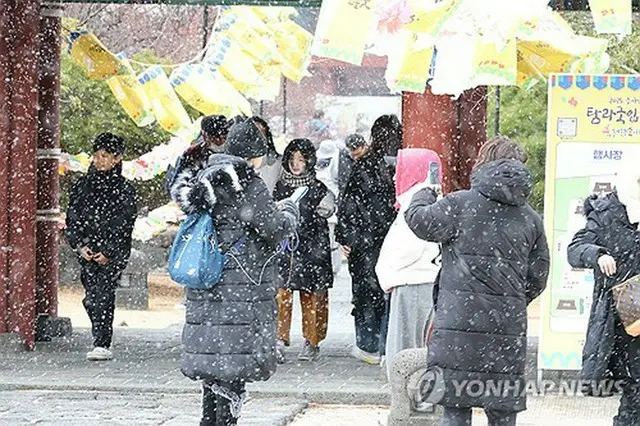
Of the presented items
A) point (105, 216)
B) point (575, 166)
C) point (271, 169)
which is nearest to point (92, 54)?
point (105, 216)

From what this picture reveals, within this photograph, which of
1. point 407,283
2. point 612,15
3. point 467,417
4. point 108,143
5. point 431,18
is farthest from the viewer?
point 108,143

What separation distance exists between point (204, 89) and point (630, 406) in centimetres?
886

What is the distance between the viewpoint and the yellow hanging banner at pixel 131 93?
15211 mm

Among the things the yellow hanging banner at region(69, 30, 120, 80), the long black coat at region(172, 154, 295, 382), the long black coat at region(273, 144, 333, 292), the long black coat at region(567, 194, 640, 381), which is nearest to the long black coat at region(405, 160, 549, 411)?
the long black coat at region(567, 194, 640, 381)

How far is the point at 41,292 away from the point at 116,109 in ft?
27.4

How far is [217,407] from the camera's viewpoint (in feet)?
26.8

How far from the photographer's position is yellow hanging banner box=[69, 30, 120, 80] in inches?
584

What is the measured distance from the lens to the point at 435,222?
7602mm

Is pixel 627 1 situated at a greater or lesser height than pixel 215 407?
greater

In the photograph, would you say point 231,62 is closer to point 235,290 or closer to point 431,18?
point 431,18

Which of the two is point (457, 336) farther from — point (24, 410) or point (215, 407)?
point (24, 410)

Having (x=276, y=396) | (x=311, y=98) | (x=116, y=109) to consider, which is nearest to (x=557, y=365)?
(x=276, y=396)

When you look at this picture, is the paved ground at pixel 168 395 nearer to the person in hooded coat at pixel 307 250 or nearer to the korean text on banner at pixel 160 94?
the person in hooded coat at pixel 307 250

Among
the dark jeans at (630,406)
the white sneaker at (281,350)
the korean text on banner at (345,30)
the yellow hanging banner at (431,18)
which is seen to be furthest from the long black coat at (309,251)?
the dark jeans at (630,406)
